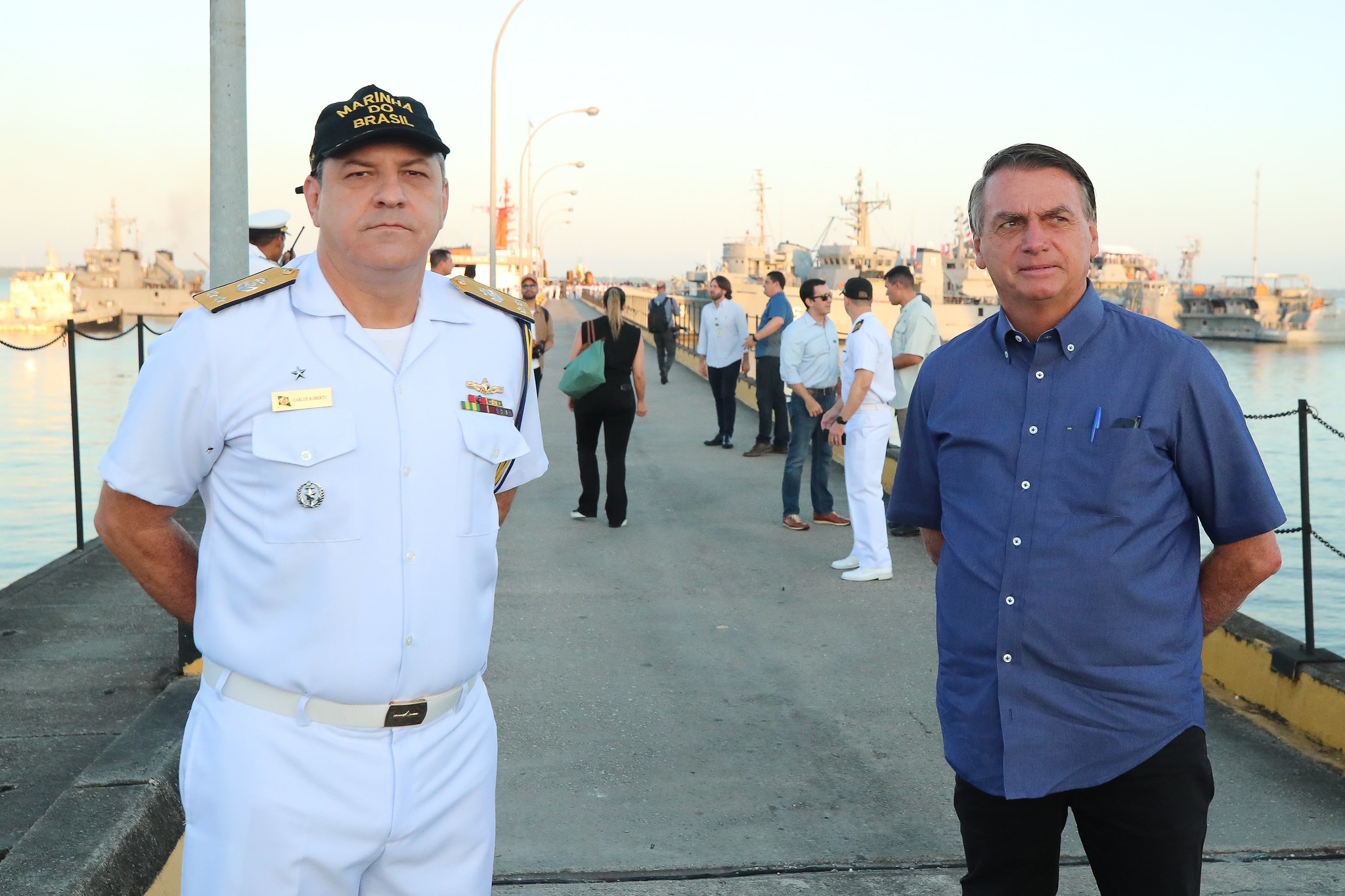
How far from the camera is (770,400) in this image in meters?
14.2

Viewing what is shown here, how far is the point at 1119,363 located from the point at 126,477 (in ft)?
6.70

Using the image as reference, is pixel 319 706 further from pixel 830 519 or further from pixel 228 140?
pixel 830 519

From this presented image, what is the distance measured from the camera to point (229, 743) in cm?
210

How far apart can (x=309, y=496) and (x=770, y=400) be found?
12.2 metres

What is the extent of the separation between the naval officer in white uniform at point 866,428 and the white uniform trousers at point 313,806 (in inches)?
241

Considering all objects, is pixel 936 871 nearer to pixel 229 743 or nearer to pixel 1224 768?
pixel 1224 768

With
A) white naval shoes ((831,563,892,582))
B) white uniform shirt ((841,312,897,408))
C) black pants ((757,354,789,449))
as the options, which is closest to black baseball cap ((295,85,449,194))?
white uniform shirt ((841,312,897,408))

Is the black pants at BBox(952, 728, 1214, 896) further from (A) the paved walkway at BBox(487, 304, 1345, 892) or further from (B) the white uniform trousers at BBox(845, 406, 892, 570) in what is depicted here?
(B) the white uniform trousers at BBox(845, 406, 892, 570)

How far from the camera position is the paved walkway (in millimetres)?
4180

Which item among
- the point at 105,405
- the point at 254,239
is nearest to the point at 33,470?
the point at 105,405

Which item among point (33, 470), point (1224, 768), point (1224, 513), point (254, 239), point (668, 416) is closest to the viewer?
point (1224, 513)

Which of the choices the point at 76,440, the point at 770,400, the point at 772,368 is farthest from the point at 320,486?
the point at 770,400

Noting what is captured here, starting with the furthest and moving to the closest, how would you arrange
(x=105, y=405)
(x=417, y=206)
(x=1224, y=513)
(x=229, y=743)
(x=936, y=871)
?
(x=105, y=405) → (x=936, y=871) → (x=1224, y=513) → (x=417, y=206) → (x=229, y=743)

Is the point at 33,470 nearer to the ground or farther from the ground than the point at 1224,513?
nearer to the ground
